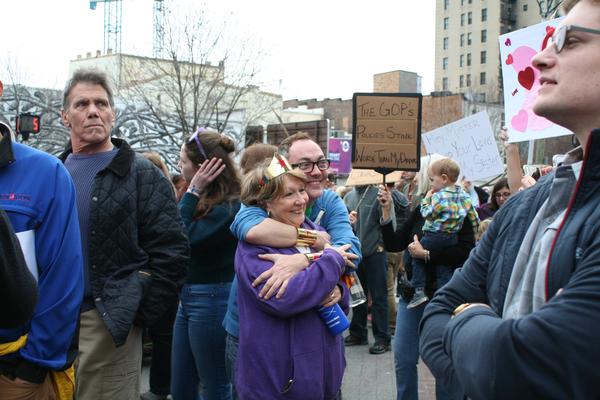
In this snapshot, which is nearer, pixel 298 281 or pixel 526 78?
pixel 298 281

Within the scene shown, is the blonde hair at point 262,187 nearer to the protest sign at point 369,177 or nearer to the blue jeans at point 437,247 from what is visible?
the blue jeans at point 437,247

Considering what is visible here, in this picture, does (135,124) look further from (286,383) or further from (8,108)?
(286,383)

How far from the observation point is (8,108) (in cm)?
2286

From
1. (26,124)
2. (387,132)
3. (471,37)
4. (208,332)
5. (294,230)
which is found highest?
(471,37)

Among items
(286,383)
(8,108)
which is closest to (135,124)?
(8,108)

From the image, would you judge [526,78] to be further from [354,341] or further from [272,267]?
[354,341]

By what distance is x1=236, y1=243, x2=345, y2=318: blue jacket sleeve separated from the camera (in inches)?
101

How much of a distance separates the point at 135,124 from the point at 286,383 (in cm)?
2318

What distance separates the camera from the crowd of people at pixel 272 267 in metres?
1.35

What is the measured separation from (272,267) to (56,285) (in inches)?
36.0

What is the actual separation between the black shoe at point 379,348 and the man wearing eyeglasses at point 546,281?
5.09 m

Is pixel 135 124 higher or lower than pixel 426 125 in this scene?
lower

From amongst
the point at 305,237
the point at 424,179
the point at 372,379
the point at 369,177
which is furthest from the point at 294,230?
the point at 372,379

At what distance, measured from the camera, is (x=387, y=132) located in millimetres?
4844
